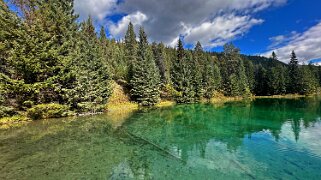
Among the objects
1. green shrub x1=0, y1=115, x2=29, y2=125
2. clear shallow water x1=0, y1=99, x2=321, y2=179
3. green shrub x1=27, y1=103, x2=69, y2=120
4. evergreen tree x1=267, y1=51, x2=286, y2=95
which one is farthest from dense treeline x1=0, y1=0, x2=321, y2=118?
evergreen tree x1=267, y1=51, x2=286, y2=95

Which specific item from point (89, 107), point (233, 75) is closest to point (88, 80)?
point (89, 107)

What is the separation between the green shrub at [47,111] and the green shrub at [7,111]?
1.65m

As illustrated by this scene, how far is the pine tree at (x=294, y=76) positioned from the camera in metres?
73.0

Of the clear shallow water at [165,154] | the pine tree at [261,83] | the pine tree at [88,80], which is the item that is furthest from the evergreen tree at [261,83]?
the clear shallow water at [165,154]

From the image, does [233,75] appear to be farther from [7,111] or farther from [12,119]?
[7,111]

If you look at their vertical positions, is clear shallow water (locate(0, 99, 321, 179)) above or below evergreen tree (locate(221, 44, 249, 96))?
below

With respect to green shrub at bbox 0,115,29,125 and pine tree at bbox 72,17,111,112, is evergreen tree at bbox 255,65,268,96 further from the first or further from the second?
green shrub at bbox 0,115,29,125

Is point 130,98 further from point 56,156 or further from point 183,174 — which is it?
point 183,174

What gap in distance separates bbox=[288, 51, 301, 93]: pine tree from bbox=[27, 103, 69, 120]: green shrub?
70853mm

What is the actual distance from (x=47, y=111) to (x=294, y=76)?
73428mm

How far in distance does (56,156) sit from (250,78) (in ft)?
262

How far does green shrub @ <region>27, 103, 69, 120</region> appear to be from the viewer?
26913 millimetres

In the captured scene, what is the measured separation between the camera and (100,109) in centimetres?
3631

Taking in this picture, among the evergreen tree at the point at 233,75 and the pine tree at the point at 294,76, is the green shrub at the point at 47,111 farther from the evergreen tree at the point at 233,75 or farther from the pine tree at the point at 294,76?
the pine tree at the point at 294,76
